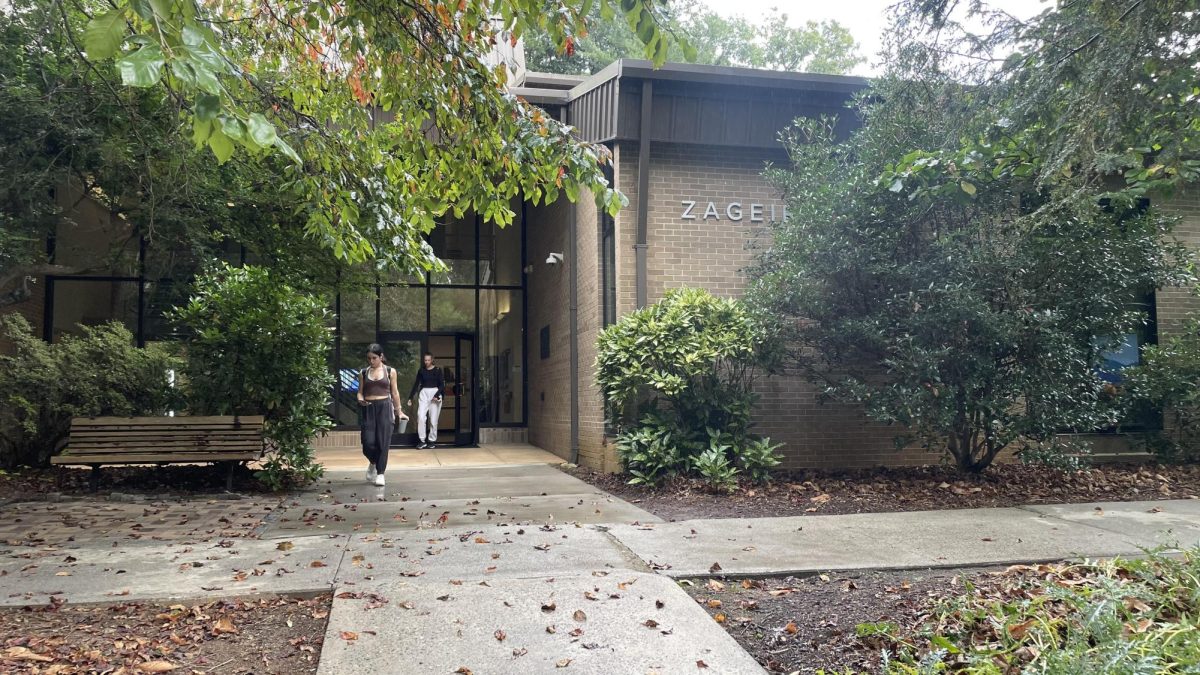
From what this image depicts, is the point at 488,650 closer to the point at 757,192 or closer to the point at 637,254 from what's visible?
the point at 637,254

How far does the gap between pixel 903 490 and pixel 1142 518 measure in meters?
2.06

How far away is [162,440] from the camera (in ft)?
26.5

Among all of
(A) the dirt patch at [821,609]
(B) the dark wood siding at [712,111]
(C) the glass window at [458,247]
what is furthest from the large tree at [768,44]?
(A) the dirt patch at [821,609]

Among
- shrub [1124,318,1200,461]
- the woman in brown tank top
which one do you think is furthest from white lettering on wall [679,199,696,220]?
shrub [1124,318,1200,461]

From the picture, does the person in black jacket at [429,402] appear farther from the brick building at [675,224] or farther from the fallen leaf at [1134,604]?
the fallen leaf at [1134,604]

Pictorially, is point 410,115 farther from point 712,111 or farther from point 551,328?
point 551,328

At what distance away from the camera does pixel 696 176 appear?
32.6ft

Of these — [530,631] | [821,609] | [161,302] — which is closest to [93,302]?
[161,302]

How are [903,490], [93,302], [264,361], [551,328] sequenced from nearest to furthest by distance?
[903,490] < [264,361] < [551,328] < [93,302]

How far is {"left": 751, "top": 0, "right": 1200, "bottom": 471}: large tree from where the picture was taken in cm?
657

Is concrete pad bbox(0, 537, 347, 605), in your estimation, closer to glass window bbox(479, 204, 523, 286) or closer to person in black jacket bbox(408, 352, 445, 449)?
person in black jacket bbox(408, 352, 445, 449)

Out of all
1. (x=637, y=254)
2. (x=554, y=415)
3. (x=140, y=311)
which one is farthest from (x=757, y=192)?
(x=140, y=311)

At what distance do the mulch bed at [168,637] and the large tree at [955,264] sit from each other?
5668mm

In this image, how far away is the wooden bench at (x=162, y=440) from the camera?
25.9 feet
